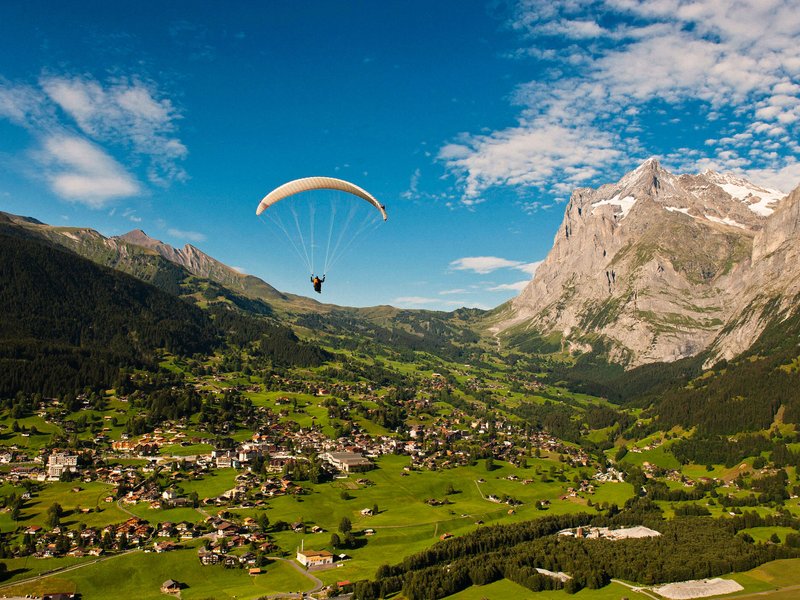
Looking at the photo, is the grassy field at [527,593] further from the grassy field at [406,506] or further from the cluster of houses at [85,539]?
the cluster of houses at [85,539]

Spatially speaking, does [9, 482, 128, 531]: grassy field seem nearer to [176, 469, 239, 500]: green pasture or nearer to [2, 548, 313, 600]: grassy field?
[176, 469, 239, 500]: green pasture

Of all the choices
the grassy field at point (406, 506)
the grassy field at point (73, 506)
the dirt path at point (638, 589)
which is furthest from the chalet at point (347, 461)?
the dirt path at point (638, 589)

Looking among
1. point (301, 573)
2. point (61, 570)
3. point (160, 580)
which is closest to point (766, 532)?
point (301, 573)

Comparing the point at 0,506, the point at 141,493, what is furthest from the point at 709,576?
the point at 0,506

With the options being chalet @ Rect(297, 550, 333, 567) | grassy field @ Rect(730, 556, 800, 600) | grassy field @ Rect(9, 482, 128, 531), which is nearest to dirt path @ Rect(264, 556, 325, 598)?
chalet @ Rect(297, 550, 333, 567)

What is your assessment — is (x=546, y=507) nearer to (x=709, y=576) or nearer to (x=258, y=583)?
(x=709, y=576)

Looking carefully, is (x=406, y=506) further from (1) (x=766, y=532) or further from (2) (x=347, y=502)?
(1) (x=766, y=532)
